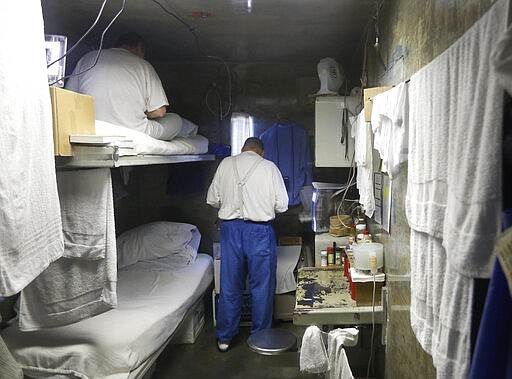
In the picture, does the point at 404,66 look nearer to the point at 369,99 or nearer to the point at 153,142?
the point at 369,99

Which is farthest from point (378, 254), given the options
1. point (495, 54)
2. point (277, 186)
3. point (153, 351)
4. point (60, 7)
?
point (60, 7)

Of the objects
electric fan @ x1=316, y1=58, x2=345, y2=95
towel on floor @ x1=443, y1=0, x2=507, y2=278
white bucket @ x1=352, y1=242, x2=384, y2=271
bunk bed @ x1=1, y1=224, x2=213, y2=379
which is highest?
electric fan @ x1=316, y1=58, x2=345, y2=95

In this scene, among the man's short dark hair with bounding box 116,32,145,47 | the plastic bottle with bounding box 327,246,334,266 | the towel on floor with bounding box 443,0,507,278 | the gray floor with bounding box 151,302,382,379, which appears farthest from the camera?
the plastic bottle with bounding box 327,246,334,266

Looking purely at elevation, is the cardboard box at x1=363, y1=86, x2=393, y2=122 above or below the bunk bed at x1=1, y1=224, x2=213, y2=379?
above

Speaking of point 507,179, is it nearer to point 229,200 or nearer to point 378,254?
point 378,254

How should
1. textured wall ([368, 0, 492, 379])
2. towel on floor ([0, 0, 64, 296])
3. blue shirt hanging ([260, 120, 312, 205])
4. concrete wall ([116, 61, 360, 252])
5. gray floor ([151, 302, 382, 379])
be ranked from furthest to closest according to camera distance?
concrete wall ([116, 61, 360, 252]) < blue shirt hanging ([260, 120, 312, 205]) < gray floor ([151, 302, 382, 379]) < textured wall ([368, 0, 492, 379]) < towel on floor ([0, 0, 64, 296])

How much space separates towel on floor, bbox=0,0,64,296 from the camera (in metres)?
1.05

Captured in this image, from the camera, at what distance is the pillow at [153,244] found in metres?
3.78

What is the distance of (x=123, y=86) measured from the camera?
2.40 m

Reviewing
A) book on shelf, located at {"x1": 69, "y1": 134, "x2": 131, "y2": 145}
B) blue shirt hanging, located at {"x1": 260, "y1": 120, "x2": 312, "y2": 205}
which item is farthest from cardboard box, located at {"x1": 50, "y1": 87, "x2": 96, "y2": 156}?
blue shirt hanging, located at {"x1": 260, "y1": 120, "x2": 312, "y2": 205}

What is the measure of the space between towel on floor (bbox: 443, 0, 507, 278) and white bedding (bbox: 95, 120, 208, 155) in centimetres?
170

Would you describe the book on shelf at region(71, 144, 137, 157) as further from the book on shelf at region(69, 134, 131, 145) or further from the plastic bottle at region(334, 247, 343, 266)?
the plastic bottle at region(334, 247, 343, 266)

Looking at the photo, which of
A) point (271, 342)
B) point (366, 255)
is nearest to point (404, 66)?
point (366, 255)

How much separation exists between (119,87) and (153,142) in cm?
40
